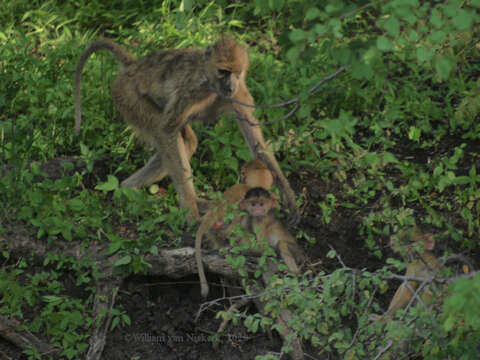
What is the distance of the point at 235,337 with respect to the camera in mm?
4043

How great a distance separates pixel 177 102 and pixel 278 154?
1.06m

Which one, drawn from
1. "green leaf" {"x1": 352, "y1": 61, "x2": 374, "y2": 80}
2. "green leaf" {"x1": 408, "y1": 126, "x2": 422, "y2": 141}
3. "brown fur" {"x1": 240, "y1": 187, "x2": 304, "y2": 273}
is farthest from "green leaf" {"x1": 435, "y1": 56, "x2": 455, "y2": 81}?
"green leaf" {"x1": 408, "y1": 126, "x2": 422, "y2": 141}

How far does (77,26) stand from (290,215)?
12.6 ft

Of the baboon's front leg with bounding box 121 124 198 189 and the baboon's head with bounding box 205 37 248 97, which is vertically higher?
the baboon's head with bounding box 205 37 248 97

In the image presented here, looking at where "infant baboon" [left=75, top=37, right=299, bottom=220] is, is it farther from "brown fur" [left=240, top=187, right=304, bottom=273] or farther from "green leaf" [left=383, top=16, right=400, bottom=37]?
"green leaf" [left=383, top=16, right=400, bottom=37]

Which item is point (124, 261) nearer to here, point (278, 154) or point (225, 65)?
point (225, 65)

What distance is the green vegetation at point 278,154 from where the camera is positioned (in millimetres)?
3029

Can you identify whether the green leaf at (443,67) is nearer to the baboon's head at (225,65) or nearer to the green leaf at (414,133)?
the baboon's head at (225,65)

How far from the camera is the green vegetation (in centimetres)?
303

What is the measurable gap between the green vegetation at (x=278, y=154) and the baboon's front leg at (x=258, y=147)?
0.47ft

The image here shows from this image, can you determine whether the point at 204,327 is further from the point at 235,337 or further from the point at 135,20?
the point at 135,20

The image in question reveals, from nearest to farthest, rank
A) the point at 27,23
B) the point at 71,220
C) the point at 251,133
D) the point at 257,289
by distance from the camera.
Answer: the point at 257,289
the point at 71,220
the point at 251,133
the point at 27,23

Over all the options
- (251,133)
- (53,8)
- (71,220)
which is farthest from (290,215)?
(53,8)

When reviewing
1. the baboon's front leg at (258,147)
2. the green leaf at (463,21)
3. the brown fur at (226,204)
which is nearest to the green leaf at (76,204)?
the brown fur at (226,204)
